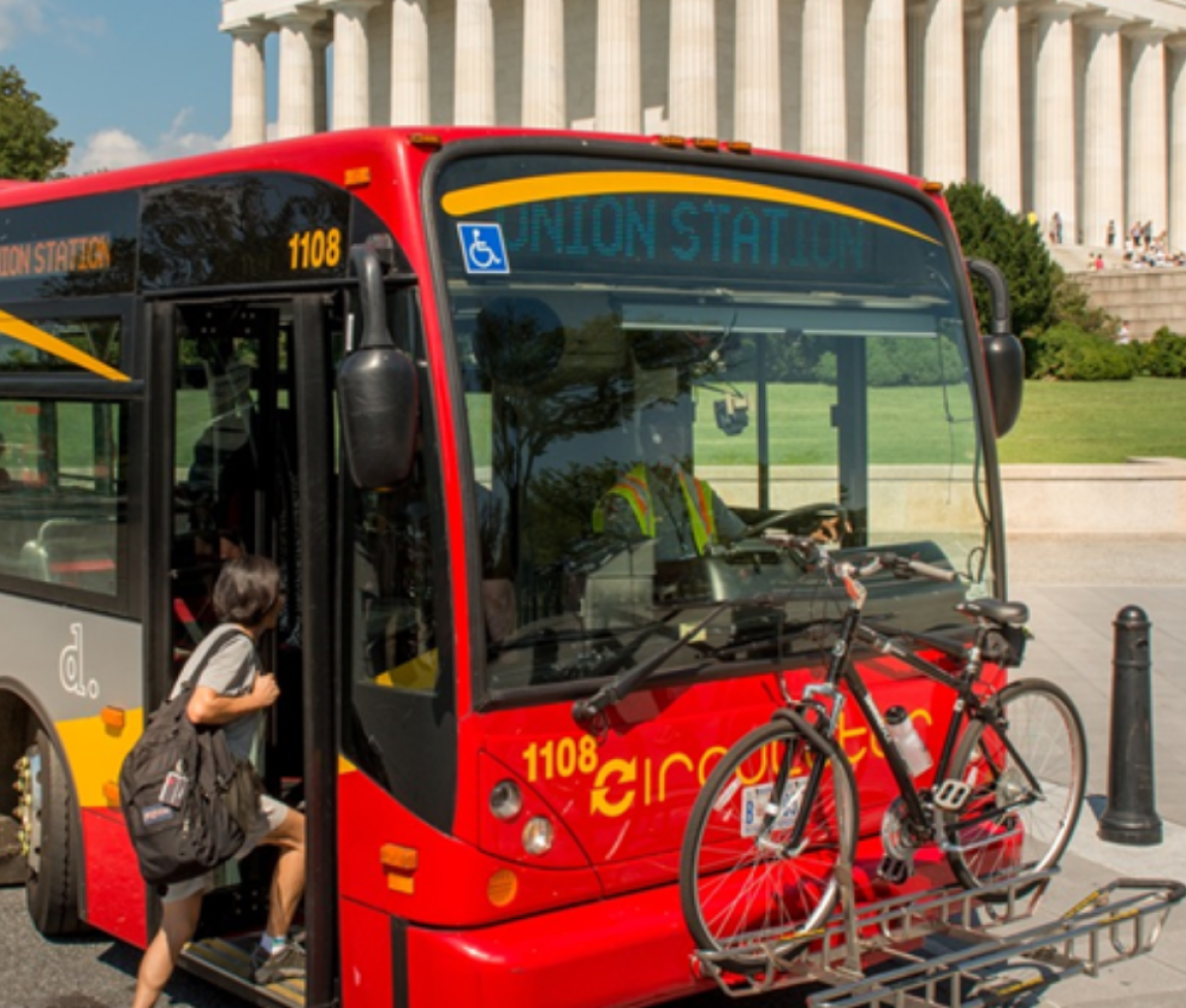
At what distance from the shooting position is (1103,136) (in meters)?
66.9

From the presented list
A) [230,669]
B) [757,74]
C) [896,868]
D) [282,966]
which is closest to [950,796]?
[896,868]

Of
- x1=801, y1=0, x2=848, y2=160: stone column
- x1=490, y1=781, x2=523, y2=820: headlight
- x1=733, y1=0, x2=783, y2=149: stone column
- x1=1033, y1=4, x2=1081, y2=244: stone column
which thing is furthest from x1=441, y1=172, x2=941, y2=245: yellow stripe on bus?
x1=1033, y1=4, x2=1081, y2=244: stone column

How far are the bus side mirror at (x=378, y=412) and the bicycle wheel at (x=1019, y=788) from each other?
7.22 feet

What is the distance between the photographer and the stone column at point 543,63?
56.1 m

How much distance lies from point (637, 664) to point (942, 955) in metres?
1.31

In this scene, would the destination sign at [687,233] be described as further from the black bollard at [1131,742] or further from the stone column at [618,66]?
the stone column at [618,66]

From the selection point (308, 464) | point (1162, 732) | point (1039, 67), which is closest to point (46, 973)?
point (308, 464)

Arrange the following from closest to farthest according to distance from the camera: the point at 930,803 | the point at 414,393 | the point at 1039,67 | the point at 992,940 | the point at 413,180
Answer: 1. the point at 414,393
2. the point at 413,180
3. the point at 992,940
4. the point at 930,803
5. the point at 1039,67

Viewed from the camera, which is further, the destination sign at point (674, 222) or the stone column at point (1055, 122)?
the stone column at point (1055, 122)

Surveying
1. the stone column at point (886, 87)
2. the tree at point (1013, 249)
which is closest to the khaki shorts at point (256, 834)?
the tree at point (1013, 249)

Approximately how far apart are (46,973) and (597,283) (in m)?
3.26

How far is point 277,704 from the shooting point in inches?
224

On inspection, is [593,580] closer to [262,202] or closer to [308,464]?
[308,464]

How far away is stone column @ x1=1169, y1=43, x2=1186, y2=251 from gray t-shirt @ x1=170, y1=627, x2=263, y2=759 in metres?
70.0
